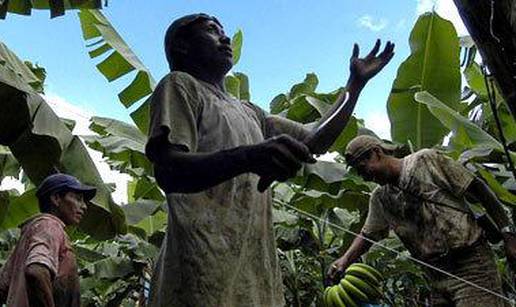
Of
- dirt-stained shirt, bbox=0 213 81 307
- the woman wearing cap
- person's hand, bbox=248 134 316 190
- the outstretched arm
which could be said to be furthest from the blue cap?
person's hand, bbox=248 134 316 190

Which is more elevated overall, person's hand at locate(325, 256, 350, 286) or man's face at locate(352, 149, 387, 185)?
man's face at locate(352, 149, 387, 185)

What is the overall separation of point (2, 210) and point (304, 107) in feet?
7.99

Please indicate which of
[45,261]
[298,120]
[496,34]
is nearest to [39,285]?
[45,261]

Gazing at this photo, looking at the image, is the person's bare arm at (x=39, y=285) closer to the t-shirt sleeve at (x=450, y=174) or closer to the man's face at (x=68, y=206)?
the man's face at (x=68, y=206)

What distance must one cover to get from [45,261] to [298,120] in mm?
3159

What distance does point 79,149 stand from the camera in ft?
13.8

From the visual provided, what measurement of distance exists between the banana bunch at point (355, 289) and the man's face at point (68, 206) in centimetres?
126

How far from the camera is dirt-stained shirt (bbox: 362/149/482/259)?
3.26 metres

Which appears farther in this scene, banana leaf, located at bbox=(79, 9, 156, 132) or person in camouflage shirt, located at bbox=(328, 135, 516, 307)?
banana leaf, located at bbox=(79, 9, 156, 132)

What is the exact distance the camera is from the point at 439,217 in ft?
10.8

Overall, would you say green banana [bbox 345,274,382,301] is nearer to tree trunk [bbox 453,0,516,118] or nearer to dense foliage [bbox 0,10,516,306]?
dense foliage [bbox 0,10,516,306]

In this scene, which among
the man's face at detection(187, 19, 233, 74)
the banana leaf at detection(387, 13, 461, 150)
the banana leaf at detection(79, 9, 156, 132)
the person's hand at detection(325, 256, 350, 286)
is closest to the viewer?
the man's face at detection(187, 19, 233, 74)

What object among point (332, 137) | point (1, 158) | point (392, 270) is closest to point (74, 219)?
point (332, 137)

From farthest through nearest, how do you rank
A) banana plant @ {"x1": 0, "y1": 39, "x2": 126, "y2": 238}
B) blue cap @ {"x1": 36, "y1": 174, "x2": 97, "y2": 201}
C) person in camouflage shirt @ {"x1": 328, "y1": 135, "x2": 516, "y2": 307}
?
banana plant @ {"x1": 0, "y1": 39, "x2": 126, "y2": 238}, person in camouflage shirt @ {"x1": 328, "y1": 135, "x2": 516, "y2": 307}, blue cap @ {"x1": 36, "y1": 174, "x2": 97, "y2": 201}
